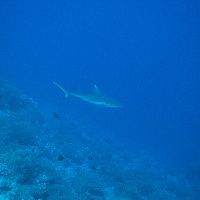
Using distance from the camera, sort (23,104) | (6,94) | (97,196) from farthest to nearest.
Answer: (23,104), (6,94), (97,196)

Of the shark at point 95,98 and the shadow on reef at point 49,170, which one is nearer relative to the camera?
the shadow on reef at point 49,170

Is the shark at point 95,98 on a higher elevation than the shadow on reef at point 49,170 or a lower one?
higher

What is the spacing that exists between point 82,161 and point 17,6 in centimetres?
20865

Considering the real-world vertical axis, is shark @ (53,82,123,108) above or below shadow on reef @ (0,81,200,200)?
above

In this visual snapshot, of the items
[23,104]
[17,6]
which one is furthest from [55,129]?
[17,6]

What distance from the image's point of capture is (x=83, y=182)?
930 cm

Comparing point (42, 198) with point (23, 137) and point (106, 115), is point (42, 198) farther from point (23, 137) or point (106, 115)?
point (106, 115)

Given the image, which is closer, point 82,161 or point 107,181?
point 107,181

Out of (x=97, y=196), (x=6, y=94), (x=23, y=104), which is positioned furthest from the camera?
(x=23, y=104)

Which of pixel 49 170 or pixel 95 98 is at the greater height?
pixel 95 98

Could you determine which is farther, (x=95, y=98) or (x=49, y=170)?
(x=95, y=98)

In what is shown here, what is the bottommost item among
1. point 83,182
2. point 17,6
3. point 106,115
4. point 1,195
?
point 1,195

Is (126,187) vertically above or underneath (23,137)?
underneath

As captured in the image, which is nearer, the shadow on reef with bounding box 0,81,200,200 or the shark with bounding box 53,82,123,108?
the shadow on reef with bounding box 0,81,200,200
